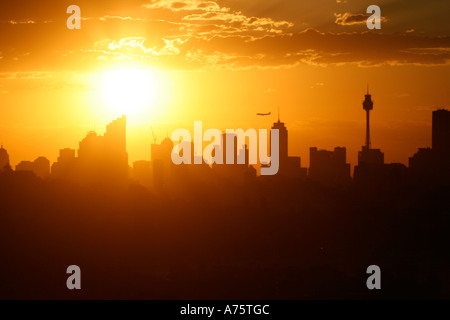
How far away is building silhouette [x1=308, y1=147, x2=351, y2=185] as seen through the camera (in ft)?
435

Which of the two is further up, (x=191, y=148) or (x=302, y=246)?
(x=191, y=148)

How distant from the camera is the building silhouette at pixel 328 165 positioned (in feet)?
435

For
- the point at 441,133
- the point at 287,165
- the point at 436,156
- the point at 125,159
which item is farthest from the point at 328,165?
the point at 125,159

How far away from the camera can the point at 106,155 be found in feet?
380

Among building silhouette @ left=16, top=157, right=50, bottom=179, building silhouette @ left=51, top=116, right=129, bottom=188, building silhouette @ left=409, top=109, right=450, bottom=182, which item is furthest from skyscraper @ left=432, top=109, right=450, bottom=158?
building silhouette @ left=16, top=157, right=50, bottom=179

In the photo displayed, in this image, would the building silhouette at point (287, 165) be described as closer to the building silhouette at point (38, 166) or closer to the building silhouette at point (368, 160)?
the building silhouette at point (368, 160)

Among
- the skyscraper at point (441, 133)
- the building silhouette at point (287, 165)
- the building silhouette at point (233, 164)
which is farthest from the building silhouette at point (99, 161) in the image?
the skyscraper at point (441, 133)

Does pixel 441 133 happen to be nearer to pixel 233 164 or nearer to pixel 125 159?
pixel 233 164

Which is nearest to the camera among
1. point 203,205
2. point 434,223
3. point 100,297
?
point 100,297
